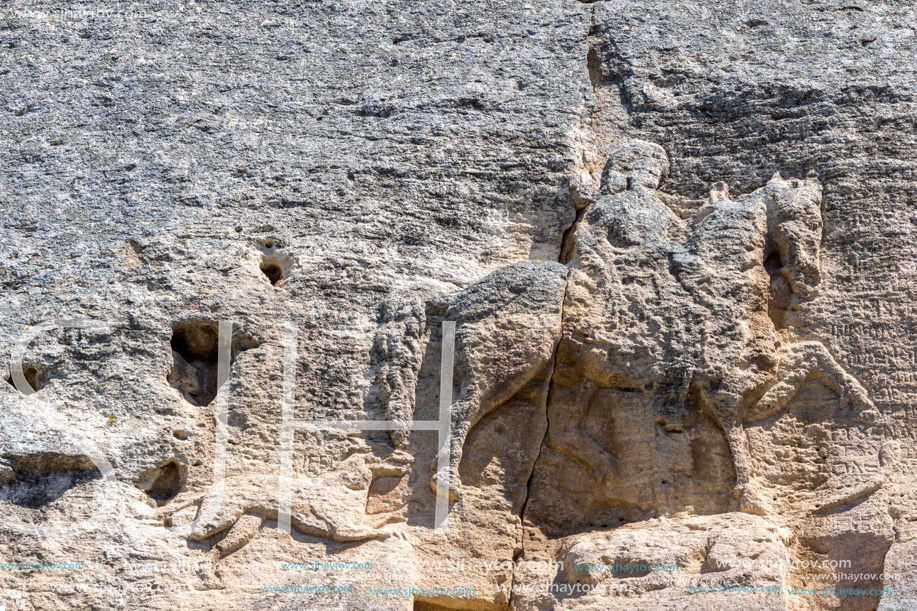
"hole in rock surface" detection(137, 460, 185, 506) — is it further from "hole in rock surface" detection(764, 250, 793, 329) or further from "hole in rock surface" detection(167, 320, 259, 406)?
"hole in rock surface" detection(764, 250, 793, 329)

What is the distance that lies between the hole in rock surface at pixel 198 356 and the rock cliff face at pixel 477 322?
16 mm

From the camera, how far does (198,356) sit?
5.92m

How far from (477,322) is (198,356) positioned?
1276 millimetres

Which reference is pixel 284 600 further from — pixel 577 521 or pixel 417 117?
pixel 417 117

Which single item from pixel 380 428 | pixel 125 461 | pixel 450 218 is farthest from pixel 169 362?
pixel 450 218

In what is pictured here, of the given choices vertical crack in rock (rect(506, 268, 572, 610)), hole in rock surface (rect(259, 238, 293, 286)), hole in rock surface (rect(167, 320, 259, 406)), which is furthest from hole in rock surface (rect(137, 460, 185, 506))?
vertical crack in rock (rect(506, 268, 572, 610))

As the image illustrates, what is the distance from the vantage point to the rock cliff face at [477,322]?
5410 mm

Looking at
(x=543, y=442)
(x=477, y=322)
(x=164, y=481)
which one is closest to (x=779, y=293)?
(x=543, y=442)

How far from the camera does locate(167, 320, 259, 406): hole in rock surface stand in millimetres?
5789

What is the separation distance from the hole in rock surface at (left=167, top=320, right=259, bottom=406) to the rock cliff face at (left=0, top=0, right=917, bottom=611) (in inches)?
0.6

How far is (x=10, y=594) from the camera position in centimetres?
527

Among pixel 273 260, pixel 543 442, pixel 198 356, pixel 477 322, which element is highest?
pixel 273 260

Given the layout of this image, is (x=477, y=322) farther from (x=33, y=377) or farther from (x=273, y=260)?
(x=33, y=377)

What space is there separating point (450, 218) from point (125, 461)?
72.1 inches
